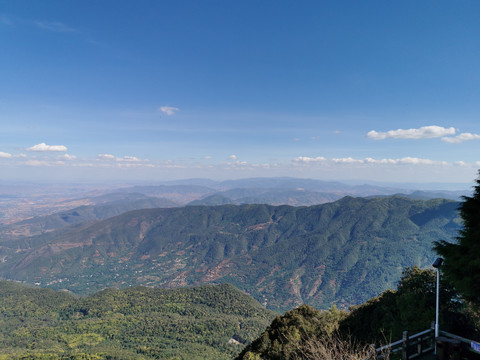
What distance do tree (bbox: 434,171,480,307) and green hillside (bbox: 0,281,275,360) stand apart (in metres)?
81.9

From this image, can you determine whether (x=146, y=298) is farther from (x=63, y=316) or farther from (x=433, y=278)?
(x=433, y=278)

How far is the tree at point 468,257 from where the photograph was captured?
13787mm

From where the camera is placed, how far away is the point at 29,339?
316ft

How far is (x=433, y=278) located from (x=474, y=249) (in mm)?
10602

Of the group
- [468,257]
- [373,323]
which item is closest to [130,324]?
[373,323]

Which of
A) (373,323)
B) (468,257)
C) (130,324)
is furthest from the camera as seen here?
(130,324)

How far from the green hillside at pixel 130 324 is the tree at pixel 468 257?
8189 centimetres

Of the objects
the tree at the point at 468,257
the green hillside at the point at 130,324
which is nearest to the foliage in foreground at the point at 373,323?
the tree at the point at 468,257

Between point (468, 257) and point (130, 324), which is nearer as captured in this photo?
point (468, 257)

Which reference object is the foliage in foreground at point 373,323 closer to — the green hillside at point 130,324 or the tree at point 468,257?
the tree at point 468,257

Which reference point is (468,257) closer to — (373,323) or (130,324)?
(373,323)

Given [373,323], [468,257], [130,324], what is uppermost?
[468,257]

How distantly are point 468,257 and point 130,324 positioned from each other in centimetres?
12225

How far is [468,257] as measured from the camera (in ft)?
45.3
